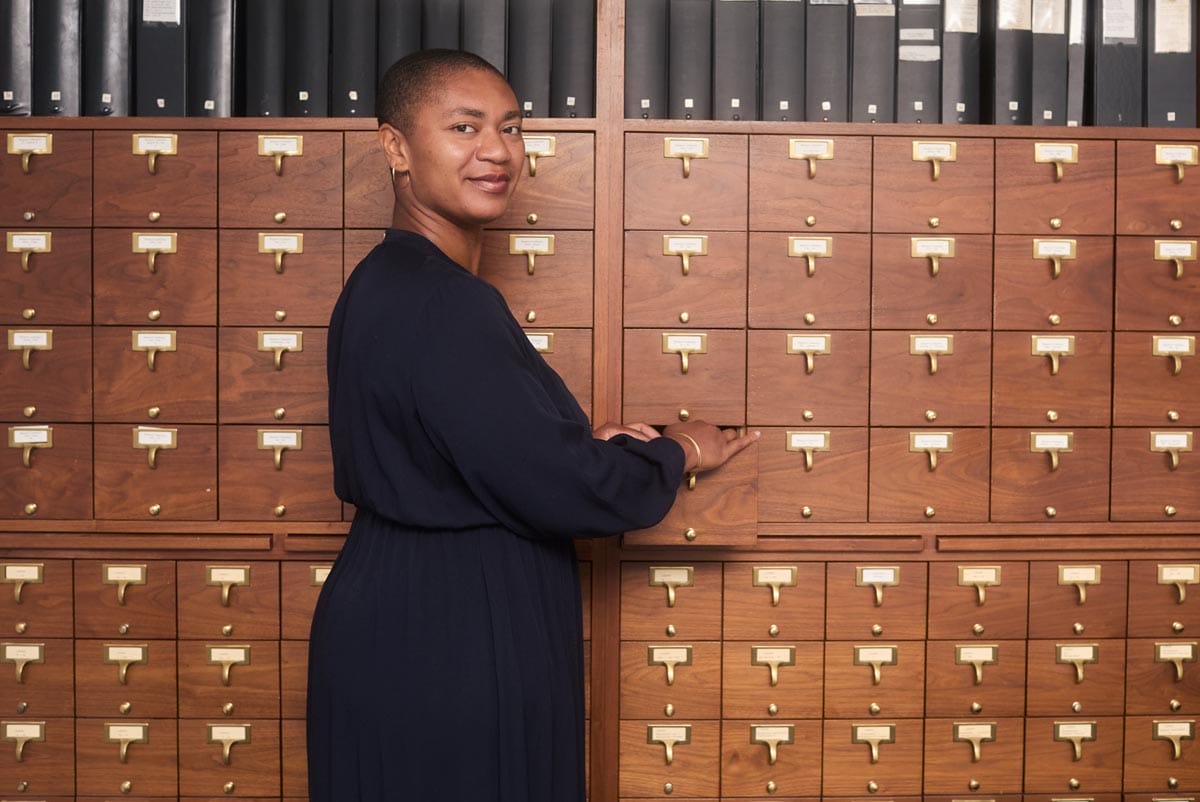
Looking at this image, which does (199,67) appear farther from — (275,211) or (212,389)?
(212,389)

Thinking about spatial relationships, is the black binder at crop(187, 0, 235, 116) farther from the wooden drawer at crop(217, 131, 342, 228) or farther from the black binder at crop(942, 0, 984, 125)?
the black binder at crop(942, 0, 984, 125)

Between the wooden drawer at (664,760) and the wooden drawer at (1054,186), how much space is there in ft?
4.00

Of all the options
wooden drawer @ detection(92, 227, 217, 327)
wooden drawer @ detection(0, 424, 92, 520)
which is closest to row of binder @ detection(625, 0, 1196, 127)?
wooden drawer @ detection(92, 227, 217, 327)

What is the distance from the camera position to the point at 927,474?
2084 millimetres

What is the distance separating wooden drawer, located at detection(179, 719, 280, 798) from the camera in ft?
6.83

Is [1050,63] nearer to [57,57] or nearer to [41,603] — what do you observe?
[57,57]

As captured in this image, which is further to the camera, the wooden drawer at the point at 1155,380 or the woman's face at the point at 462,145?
the wooden drawer at the point at 1155,380

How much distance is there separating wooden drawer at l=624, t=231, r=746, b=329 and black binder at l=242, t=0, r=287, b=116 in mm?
776

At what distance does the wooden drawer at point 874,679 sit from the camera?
210 cm

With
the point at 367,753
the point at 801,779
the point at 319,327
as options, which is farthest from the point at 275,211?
the point at 801,779

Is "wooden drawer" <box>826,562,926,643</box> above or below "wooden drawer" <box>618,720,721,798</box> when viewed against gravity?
above

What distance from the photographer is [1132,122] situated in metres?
2.10

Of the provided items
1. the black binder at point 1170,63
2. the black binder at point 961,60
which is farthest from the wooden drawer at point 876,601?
the black binder at point 1170,63

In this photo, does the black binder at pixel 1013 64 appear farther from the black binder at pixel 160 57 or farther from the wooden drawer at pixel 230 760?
the wooden drawer at pixel 230 760
